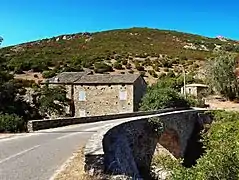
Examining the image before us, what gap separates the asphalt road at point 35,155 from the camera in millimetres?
9414

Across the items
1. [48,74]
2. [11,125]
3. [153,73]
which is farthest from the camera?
[153,73]

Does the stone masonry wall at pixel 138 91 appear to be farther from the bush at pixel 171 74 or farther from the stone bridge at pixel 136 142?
the bush at pixel 171 74

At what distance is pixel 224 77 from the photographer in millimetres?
47125

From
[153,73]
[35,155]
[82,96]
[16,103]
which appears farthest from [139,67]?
[35,155]

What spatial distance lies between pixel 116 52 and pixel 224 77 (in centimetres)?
3871

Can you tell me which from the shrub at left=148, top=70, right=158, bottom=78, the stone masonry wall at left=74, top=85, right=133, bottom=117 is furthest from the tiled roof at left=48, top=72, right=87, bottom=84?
the shrub at left=148, top=70, right=158, bottom=78

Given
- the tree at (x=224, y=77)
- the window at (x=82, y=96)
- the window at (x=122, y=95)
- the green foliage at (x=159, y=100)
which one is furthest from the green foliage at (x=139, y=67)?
the green foliage at (x=159, y=100)

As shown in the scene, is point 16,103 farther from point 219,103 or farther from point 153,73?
point 153,73

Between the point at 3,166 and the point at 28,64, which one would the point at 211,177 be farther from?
the point at 28,64

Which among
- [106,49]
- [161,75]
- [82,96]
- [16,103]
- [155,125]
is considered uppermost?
[106,49]

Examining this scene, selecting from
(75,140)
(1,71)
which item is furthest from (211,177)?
(1,71)

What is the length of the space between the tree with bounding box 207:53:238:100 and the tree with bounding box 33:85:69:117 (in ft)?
55.3

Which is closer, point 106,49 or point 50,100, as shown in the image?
point 50,100

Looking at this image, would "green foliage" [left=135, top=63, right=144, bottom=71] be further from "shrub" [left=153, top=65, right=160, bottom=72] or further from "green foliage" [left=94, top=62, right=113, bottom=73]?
"green foliage" [left=94, top=62, right=113, bottom=73]
